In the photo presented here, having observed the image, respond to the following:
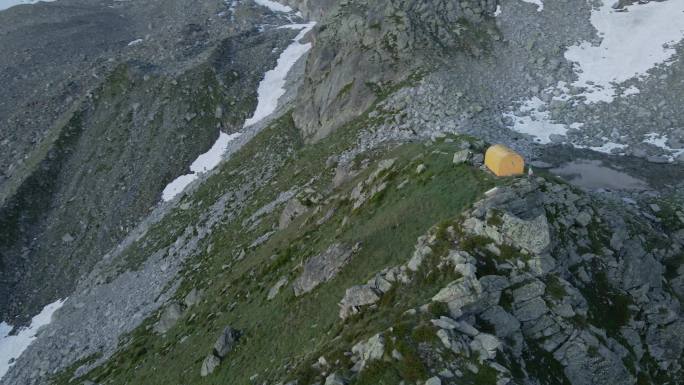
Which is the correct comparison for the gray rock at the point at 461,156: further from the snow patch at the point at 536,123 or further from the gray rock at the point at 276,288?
the snow patch at the point at 536,123

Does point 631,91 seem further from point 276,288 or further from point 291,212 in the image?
point 276,288

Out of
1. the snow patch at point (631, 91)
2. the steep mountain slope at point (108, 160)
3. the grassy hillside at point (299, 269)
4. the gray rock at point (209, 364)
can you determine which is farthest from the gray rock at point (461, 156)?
the steep mountain slope at point (108, 160)

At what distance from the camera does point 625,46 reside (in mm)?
54562

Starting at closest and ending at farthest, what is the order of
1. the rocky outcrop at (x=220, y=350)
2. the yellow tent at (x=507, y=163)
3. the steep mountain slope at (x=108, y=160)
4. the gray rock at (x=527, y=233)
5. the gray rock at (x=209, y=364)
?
the gray rock at (x=527, y=233) < the yellow tent at (x=507, y=163) < the gray rock at (x=209, y=364) < the rocky outcrop at (x=220, y=350) < the steep mountain slope at (x=108, y=160)

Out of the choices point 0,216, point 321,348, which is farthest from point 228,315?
point 0,216

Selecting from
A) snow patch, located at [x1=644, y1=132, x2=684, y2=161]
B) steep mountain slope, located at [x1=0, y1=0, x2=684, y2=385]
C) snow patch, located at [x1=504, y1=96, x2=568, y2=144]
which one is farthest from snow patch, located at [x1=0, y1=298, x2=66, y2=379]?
snow patch, located at [x1=644, y1=132, x2=684, y2=161]

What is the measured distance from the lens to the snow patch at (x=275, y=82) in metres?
77.4

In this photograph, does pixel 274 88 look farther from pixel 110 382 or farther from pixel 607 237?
pixel 607 237

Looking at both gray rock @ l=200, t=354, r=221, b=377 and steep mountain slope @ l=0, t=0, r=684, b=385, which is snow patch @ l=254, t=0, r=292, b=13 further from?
gray rock @ l=200, t=354, r=221, b=377

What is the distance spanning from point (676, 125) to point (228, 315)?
40.4m

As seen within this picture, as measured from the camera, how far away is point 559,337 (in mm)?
19625

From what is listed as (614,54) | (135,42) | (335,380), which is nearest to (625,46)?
(614,54)

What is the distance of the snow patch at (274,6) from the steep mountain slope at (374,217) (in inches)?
1770

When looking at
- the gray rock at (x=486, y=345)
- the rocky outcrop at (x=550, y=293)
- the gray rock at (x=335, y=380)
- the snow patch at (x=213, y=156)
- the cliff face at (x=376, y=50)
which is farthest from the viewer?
the snow patch at (x=213, y=156)
